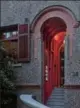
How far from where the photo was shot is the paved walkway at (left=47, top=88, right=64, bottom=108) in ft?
48.6

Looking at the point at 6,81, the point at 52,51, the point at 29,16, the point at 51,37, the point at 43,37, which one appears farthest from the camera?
the point at 52,51

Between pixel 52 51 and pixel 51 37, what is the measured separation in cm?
107

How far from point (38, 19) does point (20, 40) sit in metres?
1.11

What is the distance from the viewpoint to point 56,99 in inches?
605

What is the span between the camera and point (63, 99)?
1497 cm

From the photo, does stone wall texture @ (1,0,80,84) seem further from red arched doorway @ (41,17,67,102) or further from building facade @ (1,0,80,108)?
red arched doorway @ (41,17,67,102)

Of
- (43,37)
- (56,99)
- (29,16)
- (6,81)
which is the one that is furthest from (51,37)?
(6,81)

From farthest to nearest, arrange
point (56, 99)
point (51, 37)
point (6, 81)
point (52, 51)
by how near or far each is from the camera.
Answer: point (52, 51), point (51, 37), point (56, 99), point (6, 81)

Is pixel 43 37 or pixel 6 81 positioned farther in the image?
pixel 43 37

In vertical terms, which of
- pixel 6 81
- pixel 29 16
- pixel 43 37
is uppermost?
pixel 29 16

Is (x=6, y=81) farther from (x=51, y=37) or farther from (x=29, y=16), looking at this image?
(x=51, y=37)

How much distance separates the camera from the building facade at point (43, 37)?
14138mm

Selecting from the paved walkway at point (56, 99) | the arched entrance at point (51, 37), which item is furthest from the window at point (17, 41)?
the paved walkway at point (56, 99)

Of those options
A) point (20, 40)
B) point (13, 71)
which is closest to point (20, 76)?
point (13, 71)
